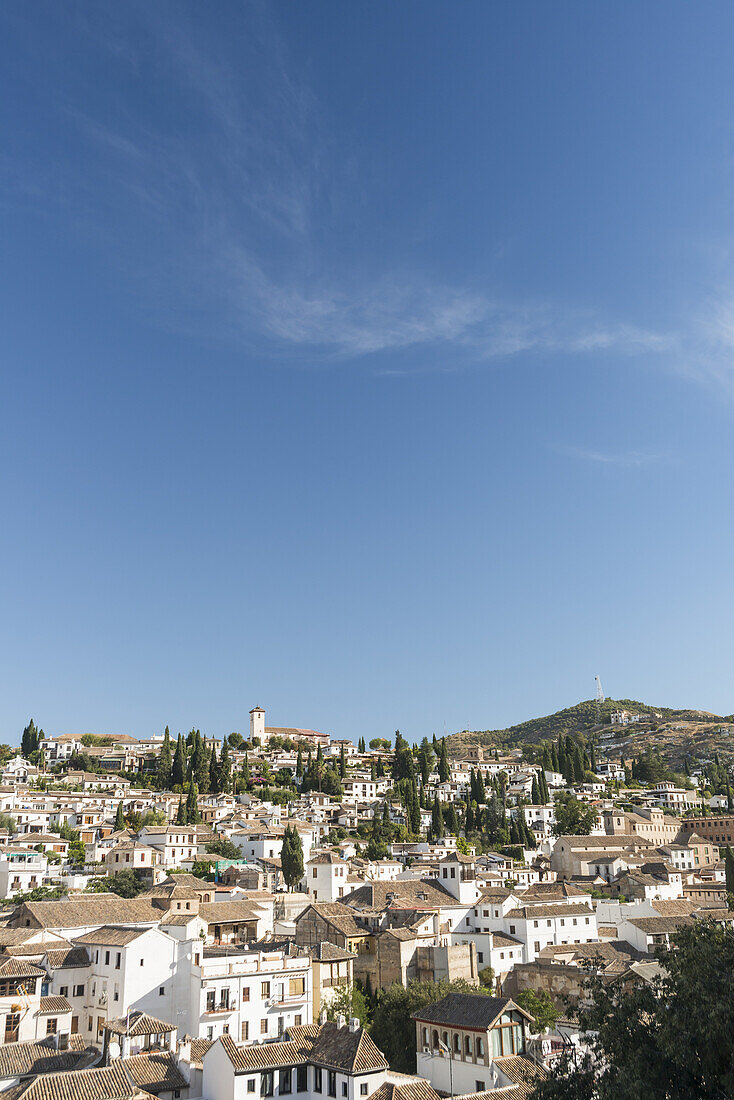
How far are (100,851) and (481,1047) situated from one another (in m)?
48.2

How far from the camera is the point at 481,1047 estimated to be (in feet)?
117

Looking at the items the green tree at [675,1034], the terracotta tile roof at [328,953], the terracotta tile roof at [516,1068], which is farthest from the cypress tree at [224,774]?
the green tree at [675,1034]

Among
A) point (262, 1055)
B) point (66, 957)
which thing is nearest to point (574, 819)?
point (66, 957)

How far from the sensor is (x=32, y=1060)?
32.7 meters

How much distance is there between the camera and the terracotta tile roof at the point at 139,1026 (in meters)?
34.9

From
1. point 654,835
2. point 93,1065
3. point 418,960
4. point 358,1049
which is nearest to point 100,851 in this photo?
point 418,960

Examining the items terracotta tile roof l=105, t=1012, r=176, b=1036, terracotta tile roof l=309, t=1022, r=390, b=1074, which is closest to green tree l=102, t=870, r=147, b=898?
terracotta tile roof l=105, t=1012, r=176, b=1036

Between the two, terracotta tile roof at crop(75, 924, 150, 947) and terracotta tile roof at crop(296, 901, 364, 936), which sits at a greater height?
terracotta tile roof at crop(75, 924, 150, 947)

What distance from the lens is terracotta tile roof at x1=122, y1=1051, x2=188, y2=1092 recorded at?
31703 millimetres

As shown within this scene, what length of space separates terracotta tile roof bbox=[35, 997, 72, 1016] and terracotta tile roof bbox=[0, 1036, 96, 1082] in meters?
3.28

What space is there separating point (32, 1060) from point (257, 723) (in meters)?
107

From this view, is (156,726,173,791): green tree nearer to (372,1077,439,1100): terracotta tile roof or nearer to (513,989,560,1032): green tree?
(513,989,560,1032): green tree

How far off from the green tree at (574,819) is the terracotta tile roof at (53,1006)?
6484 cm

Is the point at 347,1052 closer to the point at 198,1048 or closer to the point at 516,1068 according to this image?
the point at 198,1048
